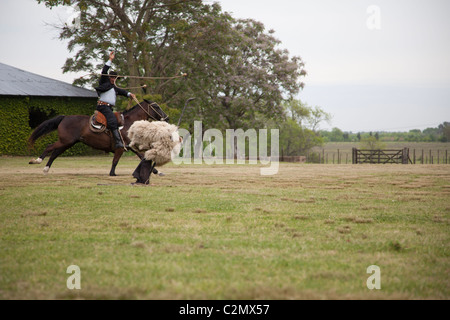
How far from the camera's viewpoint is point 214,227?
5.70 metres

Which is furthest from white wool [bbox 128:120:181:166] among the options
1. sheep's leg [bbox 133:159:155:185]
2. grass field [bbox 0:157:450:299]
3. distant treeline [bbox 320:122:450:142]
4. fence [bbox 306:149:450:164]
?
distant treeline [bbox 320:122:450:142]

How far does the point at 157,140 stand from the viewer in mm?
10250

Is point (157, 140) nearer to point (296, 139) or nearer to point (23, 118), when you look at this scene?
point (23, 118)

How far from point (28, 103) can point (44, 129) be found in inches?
749

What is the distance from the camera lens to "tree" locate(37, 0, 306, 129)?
2969cm

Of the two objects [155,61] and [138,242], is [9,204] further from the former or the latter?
[155,61]

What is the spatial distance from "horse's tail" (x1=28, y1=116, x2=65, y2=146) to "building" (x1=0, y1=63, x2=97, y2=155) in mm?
18011

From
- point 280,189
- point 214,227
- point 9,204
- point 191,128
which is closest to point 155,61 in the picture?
point 191,128

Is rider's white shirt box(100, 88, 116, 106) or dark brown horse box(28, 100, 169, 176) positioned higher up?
rider's white shirt box(100, 88, 116, 106)

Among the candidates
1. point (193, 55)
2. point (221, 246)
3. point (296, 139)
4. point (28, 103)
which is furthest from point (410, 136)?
point (221, 246)

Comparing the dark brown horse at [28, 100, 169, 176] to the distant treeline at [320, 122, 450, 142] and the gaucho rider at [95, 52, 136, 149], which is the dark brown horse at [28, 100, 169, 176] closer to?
the gaucho rider at [95, 52, 136, 149]

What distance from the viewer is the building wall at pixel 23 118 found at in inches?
1142

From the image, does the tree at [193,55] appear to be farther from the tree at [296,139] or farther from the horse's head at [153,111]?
the tree at [296,139]
